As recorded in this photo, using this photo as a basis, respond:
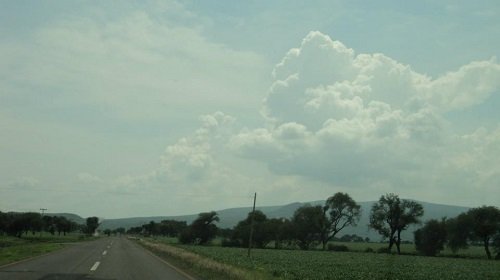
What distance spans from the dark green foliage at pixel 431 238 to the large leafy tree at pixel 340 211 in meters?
23.0

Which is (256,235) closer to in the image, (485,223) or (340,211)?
(340,211)

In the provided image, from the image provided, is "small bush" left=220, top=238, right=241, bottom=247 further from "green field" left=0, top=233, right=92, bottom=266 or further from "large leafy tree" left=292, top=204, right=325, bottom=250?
"green field" left=0, top=233, right=92, bottom=266

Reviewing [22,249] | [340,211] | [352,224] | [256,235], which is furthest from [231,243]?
[22,249]

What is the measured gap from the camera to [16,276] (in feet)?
62.7

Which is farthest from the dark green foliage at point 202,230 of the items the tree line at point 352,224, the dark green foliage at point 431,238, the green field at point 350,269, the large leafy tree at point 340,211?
the green field at point 350,269

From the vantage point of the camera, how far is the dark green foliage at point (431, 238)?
301 ft

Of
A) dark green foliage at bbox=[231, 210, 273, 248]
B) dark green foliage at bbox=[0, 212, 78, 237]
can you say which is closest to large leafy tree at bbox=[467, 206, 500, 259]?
dark green foliage at bbox=[231, 210, 273, 248]

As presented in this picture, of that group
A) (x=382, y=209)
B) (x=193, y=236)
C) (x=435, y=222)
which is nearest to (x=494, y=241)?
(x=435, y=222)

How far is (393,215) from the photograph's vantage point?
101375 millimetres

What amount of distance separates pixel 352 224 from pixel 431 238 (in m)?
25.9

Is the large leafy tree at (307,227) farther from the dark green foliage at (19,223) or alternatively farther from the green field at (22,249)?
the dark green foliage at (19,223)

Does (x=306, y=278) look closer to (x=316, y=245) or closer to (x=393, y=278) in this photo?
(x=393, y=278)

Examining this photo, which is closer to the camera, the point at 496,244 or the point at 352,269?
the point at 352,269

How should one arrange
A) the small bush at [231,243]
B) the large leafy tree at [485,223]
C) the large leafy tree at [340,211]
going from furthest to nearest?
the large leafy tree at [340,211] < the small bush at [231,243] < the large leafy tree at [485,223]
